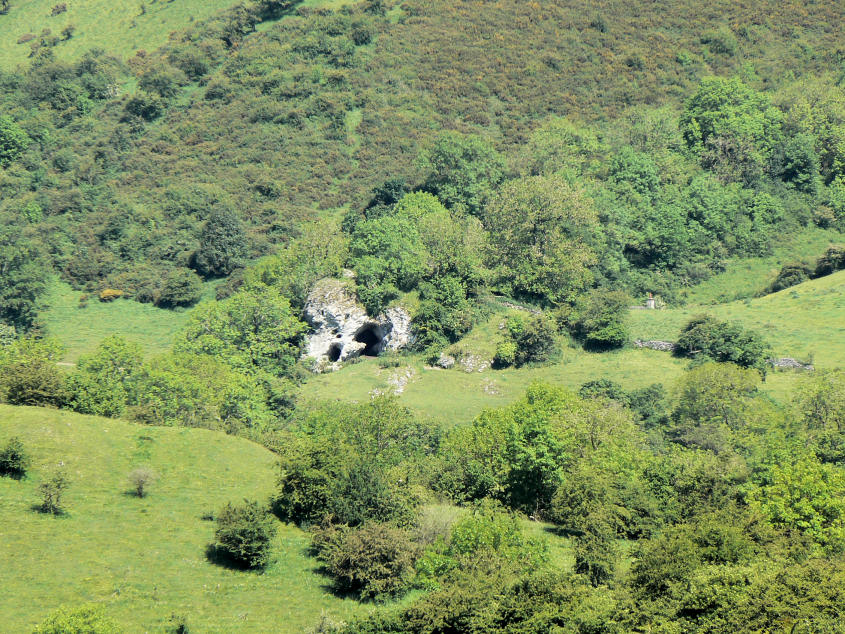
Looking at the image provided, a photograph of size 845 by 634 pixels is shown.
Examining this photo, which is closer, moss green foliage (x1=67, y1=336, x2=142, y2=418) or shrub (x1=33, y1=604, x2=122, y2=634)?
shrub (x1=33, y1=604, x2=122, y2=634)

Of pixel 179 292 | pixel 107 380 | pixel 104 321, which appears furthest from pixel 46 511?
pixel 179 292

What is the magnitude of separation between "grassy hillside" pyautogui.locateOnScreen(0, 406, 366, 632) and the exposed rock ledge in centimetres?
3408

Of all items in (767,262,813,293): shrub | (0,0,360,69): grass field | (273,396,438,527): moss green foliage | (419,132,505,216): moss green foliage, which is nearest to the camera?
(273,396,438,527): moss green foliage

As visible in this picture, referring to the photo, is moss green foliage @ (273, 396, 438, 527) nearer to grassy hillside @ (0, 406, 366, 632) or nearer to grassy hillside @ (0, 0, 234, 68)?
grassy hillside @ (0, 406, 366, 632)

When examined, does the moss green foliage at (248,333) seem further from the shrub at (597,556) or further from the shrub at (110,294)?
the shrub at (597,556)

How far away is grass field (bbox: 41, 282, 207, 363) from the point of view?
91.8 metres

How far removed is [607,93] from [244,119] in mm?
50497

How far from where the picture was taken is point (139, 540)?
41.0 m

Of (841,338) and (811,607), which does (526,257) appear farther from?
(811,607)

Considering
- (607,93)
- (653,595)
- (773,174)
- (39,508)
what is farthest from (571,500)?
(607,93)

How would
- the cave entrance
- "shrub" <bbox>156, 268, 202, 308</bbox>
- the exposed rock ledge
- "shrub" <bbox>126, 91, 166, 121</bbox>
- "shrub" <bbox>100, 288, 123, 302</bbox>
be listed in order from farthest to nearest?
1. "shrub" <bbox>126, 91, 166, 121</bbox>
2. "shrub" <bbox>100, 288, 123, 302</bbox>
3. "shrub" <bbox>156, 268, 202, 308</bbox>
4. the cave entrance
5. the exposed rock ledge

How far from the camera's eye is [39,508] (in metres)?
40.9

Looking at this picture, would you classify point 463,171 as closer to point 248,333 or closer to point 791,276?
point 791,276

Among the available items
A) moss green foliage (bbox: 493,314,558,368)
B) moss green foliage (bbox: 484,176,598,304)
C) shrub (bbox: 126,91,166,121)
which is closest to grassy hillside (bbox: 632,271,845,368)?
moss green foliage (bbox: 484,176,598,304)
